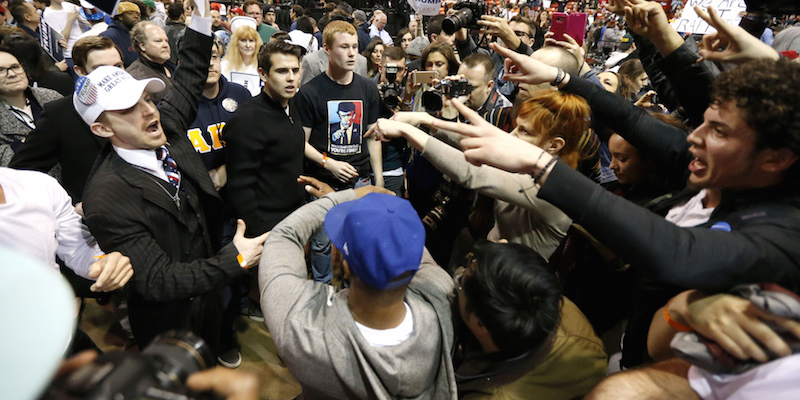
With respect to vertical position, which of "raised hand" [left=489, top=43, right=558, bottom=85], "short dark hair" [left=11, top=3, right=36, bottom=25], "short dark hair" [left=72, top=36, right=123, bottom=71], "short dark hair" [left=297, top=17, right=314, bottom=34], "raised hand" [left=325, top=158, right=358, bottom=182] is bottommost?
"short dark hair" [left=297, top=17, right=314, bottom=34]

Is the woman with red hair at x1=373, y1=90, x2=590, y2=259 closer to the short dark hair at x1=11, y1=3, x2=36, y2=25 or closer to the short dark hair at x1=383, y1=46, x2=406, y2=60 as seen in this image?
the short dark hair at x1=383, y1=46, x2=406, y2=60

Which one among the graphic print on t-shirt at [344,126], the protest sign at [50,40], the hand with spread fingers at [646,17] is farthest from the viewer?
the protest sign at [50,40]

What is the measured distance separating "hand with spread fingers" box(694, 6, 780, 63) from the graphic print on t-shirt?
2.15m

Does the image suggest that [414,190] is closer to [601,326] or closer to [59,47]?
[601,326]

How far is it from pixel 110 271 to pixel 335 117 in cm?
193

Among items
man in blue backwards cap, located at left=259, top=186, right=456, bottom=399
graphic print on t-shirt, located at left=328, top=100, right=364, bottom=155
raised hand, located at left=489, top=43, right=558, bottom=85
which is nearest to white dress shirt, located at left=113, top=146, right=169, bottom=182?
man in blue backwards cap, located at left=259, top=186, right=456, bottom=399

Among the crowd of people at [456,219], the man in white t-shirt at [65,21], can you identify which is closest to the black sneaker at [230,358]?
the crowd of people at [456,219]

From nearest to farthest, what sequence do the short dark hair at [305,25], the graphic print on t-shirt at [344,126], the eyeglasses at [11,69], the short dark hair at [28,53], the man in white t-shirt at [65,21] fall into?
the eyeglasses at [11,69] → the graphic print on t-shirt at [344,126] → the short dark hair at [28,53] → the man in white t-shirt at [65,21] → the short dark hair at [305,25]

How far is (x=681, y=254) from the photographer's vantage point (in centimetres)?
89

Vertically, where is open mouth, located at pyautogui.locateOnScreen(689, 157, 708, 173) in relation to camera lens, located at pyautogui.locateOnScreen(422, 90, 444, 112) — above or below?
above

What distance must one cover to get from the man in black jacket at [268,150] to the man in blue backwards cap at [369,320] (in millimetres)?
1371

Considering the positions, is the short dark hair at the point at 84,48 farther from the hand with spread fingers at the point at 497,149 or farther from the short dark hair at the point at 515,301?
the short dark hair at the point at 515,301

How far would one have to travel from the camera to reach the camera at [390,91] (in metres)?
3.20

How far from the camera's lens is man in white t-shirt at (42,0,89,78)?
16.5 ft
